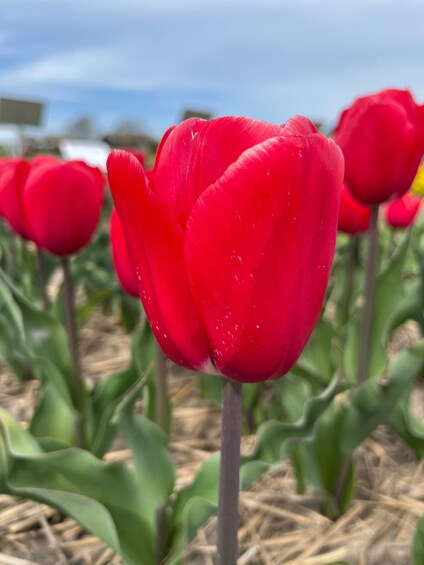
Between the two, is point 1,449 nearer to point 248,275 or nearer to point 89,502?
point 89,502

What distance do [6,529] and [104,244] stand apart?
4.23 ft

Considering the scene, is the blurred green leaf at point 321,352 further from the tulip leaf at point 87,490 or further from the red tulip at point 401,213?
the red tulip at point 401,213

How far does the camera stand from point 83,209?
900 mm

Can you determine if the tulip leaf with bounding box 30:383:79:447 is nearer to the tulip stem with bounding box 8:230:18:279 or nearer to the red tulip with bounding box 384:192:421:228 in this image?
the tulip stem with bounding box 8:230:18:279

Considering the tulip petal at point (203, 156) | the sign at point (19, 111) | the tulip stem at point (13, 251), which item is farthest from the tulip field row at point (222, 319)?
the sign at point (19, 111)

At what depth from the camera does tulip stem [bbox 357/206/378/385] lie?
825mm

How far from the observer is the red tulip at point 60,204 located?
888 millimetres

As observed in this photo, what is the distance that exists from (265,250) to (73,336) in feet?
2.16

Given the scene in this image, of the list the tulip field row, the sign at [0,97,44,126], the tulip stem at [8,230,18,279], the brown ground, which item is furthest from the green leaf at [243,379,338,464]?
the sign at [0,97,44,126]

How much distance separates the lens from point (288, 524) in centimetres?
91

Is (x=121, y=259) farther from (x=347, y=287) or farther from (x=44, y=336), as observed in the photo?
(x=347, y=287)

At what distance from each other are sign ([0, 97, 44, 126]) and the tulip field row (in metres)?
1.24

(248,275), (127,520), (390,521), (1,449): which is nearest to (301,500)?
(390,521)

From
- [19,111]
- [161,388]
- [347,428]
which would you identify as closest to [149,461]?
[161,388]
